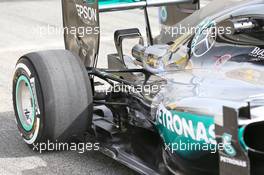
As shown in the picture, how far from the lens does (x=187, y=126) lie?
335cm

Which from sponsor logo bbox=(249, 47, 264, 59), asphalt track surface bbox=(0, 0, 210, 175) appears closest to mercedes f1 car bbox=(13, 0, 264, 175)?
sponsor logo bbox=(249, 47, 264, 59)

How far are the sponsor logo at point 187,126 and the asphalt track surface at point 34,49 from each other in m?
0.85

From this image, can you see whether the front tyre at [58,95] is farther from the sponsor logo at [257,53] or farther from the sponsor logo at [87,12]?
the sponsor logo at [257,53]

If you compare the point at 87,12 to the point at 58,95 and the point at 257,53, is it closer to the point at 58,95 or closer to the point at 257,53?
the point at 58,95

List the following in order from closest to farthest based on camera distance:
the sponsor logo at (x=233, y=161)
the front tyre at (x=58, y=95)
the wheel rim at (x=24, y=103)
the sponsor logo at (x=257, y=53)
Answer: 1. the sponsor logo at (x=233, y=161)
2. the sponsor logo at (x=257, y=53)
3. the front tyre at (x=58, y=95)
4. the wheel rim at (x=24, y=103)

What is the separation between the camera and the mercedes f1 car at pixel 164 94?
3.10 m

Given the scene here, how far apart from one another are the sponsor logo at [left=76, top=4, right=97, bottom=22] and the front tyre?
31 centimetres

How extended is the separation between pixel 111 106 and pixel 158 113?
3.17ft

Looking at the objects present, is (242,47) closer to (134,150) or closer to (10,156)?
(134,150)

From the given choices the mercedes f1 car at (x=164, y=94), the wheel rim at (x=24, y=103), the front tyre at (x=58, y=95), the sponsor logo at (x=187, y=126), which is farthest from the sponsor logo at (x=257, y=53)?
the wheel rim at (x=24, y=103)

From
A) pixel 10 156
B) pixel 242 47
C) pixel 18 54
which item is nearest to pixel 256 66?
pixel 242 47

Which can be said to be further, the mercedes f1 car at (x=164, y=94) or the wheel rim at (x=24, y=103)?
the wheel rim at (x=24, y=103)

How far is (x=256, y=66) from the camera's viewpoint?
3.57 m

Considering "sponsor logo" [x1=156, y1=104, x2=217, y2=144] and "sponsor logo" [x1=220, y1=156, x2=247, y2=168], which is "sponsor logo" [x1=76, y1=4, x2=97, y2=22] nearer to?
"sponsor logo" [x1=156, y1=104, x2=217, y2=144]
